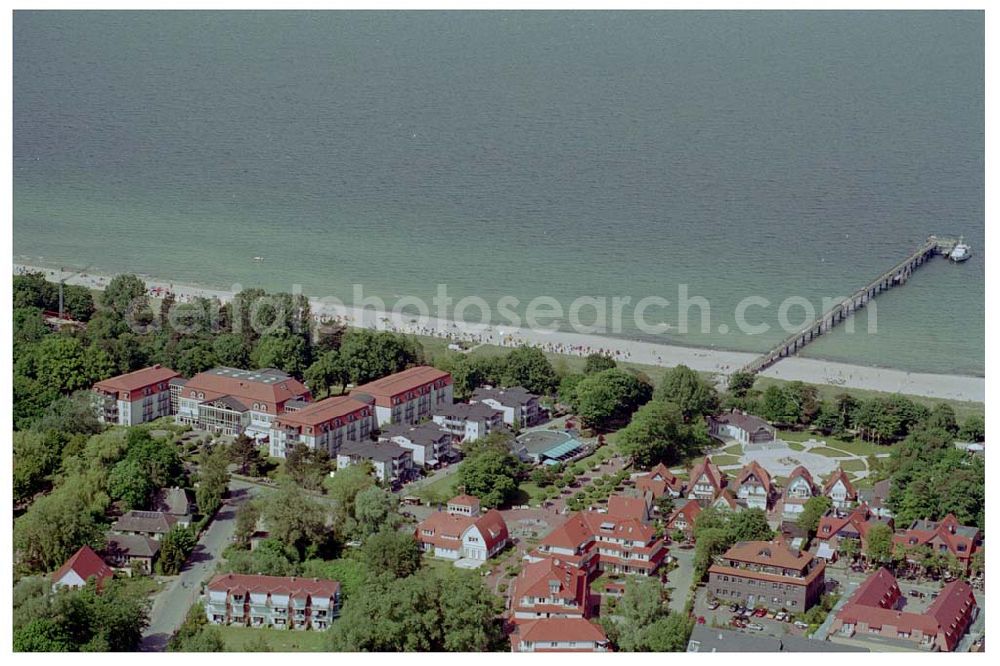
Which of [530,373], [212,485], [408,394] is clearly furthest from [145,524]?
[530,373]

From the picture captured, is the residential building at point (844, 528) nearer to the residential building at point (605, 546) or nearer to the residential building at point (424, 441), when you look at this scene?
the residential building at point (605, 546)

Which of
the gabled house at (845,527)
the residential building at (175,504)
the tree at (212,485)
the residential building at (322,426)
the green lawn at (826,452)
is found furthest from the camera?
the green lawn at (826,452)

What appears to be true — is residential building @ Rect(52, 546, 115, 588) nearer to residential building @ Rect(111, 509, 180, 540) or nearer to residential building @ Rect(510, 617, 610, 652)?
residential building @ Rect(111, 509, 180, 540)

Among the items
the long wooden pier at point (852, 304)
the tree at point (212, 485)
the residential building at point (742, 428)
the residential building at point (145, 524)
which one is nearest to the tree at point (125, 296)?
the tree at point (212, 485)

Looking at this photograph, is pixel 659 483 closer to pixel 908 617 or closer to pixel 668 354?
pixel 908 617

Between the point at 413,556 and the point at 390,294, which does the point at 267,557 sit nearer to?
the point at 413,556

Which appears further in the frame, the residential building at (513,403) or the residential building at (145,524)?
the residential building at (513,403)
